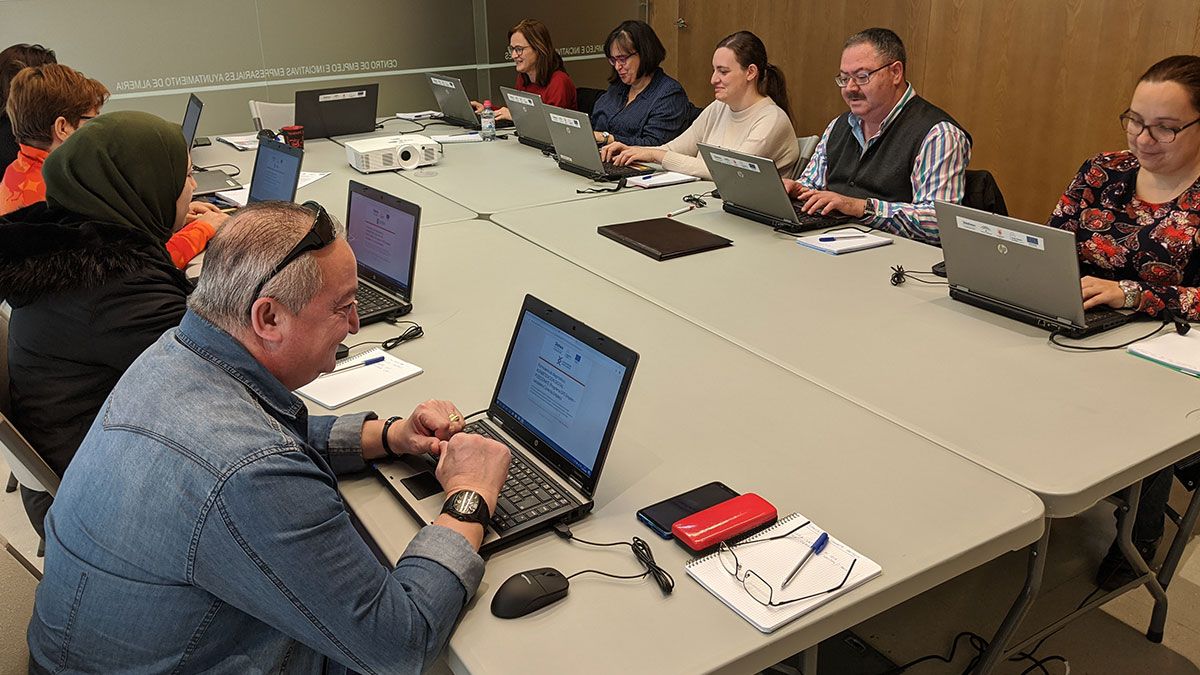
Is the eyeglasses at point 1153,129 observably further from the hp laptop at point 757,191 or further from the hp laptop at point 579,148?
the hp laptop at point 579,148

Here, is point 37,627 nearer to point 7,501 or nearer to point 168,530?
point 168,530

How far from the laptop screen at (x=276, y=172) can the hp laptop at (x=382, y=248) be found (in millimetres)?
544

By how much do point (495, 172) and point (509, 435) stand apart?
96.4 inches

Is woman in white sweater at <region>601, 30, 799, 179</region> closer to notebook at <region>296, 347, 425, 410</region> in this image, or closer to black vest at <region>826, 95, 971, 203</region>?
black vest at <region>826, 95, 971, 203</region>

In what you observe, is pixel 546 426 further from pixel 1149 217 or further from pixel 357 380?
pixel 1149 217

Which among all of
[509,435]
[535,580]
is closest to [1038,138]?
[509,435]

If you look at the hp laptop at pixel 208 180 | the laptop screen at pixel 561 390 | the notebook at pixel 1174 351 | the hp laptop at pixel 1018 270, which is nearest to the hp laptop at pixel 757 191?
the hp laptop at pixel 1018 270

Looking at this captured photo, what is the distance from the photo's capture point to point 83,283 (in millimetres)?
1695

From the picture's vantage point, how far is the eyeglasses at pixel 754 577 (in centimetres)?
115

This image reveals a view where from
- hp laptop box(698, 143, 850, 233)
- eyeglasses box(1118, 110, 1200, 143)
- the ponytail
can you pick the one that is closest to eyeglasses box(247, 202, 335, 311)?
hp laptop box(698, 143, 850, 233)

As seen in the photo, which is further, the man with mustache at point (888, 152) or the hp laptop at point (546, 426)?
the man with mustache at point (888, 152)

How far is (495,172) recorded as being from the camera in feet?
12.4

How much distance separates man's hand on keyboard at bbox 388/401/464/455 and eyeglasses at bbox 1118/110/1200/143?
175 centimetres

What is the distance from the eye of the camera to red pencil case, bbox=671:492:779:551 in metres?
1.26
